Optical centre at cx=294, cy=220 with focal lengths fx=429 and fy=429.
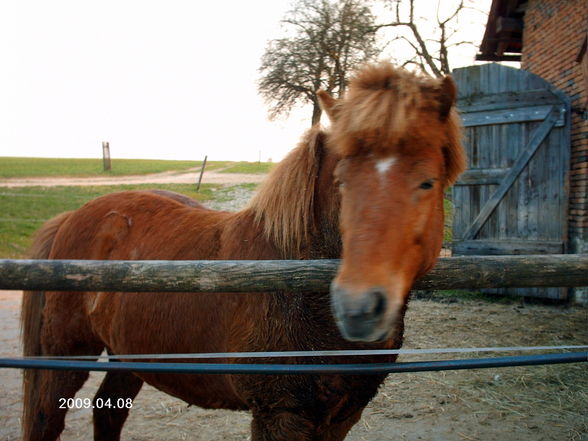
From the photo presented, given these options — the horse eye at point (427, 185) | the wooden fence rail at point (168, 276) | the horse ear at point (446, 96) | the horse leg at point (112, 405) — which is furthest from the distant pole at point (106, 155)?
the horse eye at point (427, 185)

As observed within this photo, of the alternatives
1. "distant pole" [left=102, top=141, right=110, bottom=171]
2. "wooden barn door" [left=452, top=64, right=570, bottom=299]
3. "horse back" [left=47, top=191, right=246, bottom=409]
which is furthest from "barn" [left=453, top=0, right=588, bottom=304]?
"distant pole" [left=102, top=141, right=110, bottom=171]

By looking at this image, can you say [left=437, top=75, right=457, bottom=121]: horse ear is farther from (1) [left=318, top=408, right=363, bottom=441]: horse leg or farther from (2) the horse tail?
(2) the horse tail

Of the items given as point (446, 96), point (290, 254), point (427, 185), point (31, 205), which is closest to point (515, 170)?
point (446, 96)

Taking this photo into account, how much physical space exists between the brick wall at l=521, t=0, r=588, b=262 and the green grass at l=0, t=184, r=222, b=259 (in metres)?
10.7

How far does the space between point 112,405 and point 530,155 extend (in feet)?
20.9

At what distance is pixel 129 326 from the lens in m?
2.60

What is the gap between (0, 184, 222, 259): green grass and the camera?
1078 cm

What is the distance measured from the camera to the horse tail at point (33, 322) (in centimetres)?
283

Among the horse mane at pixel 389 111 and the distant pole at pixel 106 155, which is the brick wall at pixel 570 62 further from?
the distant pole at pixel 106 155

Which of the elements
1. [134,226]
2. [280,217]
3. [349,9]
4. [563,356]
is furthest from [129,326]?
[349,9]

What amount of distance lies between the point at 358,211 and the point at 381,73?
2.08 ft

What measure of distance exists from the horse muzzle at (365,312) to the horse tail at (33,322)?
8.15 feet

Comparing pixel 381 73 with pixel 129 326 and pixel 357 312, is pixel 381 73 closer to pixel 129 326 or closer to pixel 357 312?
pixel 357 312

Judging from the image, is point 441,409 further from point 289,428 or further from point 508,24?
point 508,24
